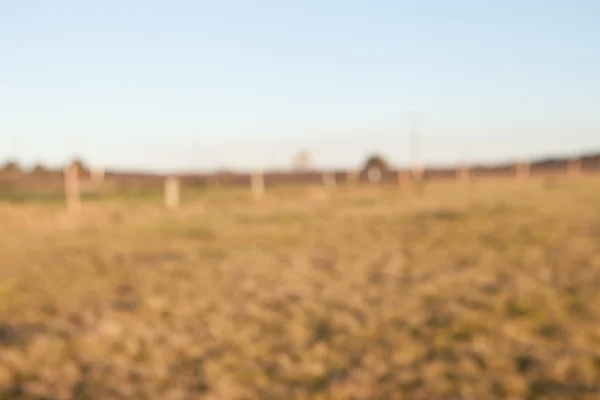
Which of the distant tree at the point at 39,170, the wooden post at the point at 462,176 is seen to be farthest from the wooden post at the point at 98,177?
the wooden post at the point at 462,176

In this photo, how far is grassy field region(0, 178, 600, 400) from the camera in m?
4.30

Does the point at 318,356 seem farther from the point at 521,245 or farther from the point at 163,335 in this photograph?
the point at 521,245

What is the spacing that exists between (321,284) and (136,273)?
2.83 m

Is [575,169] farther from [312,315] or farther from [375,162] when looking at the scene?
[312,315]

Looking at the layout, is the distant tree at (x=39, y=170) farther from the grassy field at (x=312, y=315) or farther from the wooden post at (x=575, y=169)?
the wooden post at (x=575, y=169)

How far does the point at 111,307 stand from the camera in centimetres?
675

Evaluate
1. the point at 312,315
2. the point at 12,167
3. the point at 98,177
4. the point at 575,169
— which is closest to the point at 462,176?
the point at 575,169

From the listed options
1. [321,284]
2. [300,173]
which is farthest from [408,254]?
[300,173]

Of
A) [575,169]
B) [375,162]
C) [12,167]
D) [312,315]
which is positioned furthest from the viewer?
[375,162]

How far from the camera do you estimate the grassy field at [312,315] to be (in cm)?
430

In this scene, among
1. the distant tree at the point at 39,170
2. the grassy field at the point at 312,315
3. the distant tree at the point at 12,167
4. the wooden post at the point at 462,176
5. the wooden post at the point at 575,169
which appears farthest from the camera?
the distant tree at the point at 12,167

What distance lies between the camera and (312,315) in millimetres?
6055

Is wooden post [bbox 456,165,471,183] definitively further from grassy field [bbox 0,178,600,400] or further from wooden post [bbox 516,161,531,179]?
grassy field [bbox 0,178,600,400]

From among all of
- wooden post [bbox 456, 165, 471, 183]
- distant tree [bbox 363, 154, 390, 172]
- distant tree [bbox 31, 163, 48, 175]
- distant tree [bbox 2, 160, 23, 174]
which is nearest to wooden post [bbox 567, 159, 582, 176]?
wooden post [bbox 456, 165, 471, 183]
